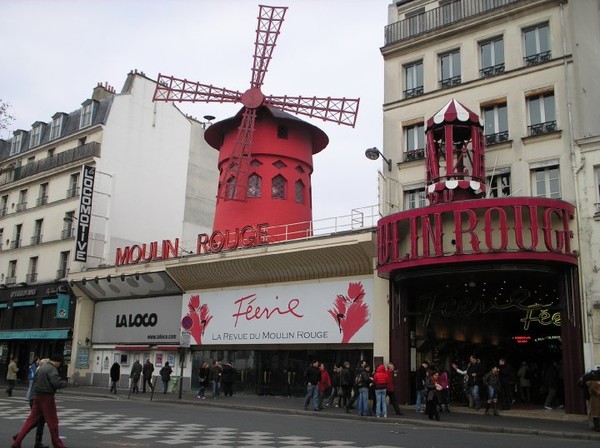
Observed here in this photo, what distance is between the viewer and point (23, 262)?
30672 mm

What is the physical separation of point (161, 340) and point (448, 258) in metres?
12.9

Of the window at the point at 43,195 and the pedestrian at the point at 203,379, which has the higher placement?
the window at the point at 43,195

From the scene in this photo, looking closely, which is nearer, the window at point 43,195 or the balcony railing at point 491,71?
the balcony railing at point 491,71

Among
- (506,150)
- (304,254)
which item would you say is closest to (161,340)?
(304,254)

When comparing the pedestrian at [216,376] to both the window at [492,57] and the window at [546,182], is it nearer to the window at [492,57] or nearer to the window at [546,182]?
the window at [546,182]

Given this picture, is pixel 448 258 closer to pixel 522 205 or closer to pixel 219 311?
pixel 522 205

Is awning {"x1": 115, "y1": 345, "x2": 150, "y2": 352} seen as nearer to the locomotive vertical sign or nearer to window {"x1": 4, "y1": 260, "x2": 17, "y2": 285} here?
the locomotive vertical sign

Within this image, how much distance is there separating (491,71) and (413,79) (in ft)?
8.04

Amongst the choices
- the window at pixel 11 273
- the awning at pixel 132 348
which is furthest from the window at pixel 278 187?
the window at pixel 11 273

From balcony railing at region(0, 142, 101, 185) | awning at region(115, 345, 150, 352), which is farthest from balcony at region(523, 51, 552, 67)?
balcony railing at region(0, 142, 101, 185)

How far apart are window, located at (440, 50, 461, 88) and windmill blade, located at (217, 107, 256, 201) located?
7.98m

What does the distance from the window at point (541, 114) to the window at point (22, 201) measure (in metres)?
24.4

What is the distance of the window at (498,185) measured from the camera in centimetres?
1666

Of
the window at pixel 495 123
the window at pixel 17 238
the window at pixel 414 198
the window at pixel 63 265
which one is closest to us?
the window at pixel 495 123
